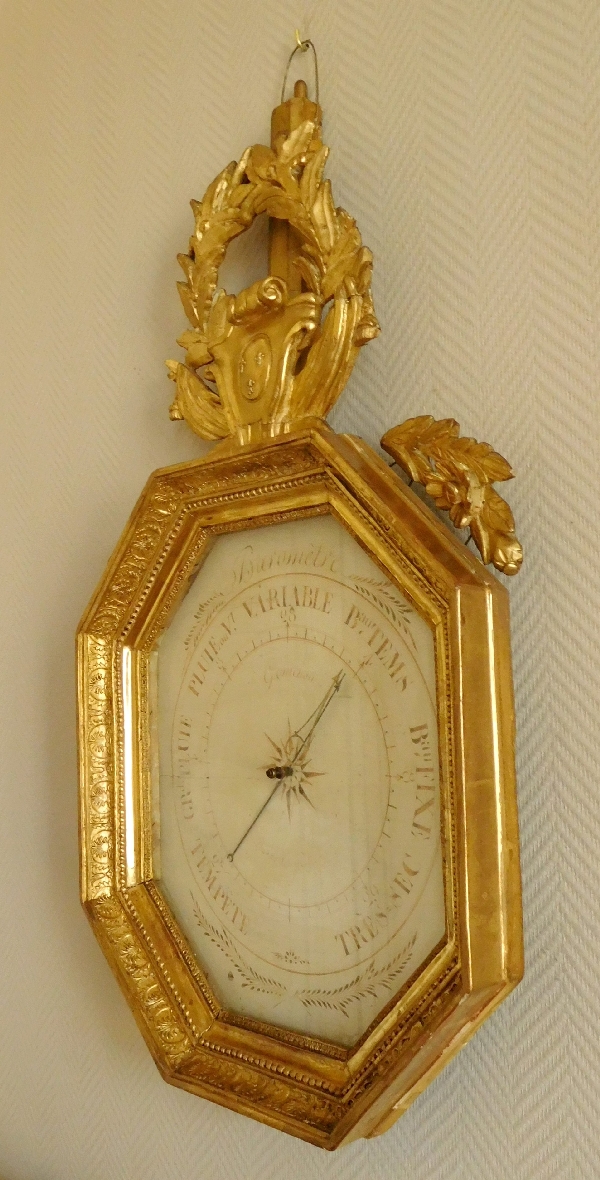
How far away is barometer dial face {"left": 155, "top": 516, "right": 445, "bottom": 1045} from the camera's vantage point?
57 centimetres

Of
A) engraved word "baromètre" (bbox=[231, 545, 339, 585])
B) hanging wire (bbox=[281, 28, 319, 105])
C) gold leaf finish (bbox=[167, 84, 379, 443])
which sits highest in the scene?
hanging wire (bbox=[281, 28, 319, 105])

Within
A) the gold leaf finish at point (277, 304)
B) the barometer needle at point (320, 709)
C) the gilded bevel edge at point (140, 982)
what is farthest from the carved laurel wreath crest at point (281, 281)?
the gilded bevel edge at point (140, 982)

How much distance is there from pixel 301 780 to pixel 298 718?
0.04m

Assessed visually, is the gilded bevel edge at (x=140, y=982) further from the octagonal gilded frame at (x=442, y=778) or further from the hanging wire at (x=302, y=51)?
the hanging wire at (x=302, y=51)

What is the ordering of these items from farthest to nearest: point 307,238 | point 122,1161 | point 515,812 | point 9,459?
point 9,459 < point 122,1161 < point 307,238 < point 515,812

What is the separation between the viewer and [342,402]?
0.68 metres

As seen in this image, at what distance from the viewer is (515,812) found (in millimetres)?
547

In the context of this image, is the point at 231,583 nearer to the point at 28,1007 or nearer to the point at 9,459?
the point at 9,459

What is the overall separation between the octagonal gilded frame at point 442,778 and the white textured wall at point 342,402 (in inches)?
1.7

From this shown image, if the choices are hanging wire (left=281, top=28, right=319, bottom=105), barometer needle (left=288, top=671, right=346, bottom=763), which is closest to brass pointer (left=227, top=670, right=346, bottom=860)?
barometer needle (left=288, top=671, right=346, bottom=763)

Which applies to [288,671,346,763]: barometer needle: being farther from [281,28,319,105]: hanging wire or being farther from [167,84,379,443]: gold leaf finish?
[281,28,319,105]: hanging wire

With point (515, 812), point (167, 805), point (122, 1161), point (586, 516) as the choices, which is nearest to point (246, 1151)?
point (122, 1161)

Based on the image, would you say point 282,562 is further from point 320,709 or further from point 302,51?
point 302,51

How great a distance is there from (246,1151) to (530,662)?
405 mm
